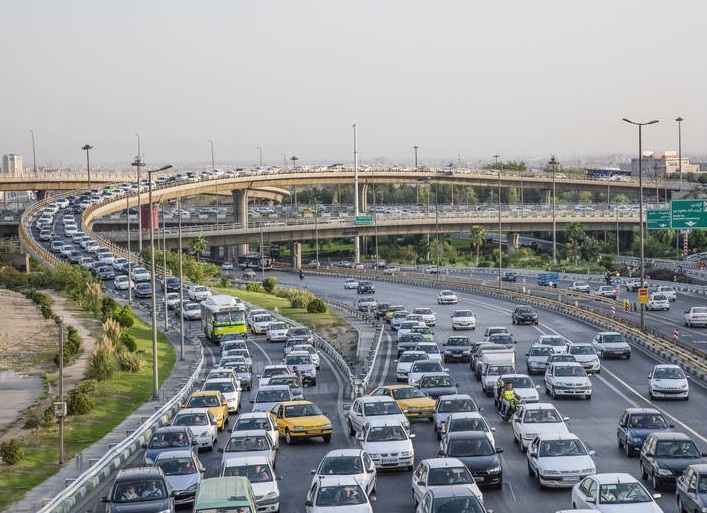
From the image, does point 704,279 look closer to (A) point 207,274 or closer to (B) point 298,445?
(A) point 207,274

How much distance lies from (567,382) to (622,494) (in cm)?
1841

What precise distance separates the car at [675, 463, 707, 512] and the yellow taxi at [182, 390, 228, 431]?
16143 millimetres

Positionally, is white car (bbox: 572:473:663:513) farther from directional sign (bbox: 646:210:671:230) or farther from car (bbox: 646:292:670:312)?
directional sign (bbox: 646:210:671:230)

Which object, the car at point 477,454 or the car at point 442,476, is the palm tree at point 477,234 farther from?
the car at point 442,476

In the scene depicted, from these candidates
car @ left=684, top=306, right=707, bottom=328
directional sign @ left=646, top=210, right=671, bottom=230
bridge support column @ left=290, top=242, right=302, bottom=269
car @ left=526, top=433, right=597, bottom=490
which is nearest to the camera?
car @ left=526, top=433, right=597, bottom=490

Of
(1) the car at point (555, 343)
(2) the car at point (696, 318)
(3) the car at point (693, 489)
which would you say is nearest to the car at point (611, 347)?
(1) the car at point (555, 343)

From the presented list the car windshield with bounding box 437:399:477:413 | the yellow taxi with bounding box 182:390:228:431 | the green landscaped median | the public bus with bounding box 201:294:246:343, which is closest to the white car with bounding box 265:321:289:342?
the public bus with bounding box 201:294:246:343

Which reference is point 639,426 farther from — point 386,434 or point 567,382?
point 567,382

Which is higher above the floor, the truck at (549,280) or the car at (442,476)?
the car at (442,476)

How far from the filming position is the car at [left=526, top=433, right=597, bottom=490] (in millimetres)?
25906

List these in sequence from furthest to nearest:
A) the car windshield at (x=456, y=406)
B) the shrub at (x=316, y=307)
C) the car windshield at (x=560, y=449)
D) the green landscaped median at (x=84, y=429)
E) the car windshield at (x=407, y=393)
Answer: the shrub at (x=316, y=307)
the car windshield at (x=407, y=393)
the car windshield at (x=456, y=406)
the green landscaped median at (x=84, y=429)
the car windshield at (x=560, y=449)

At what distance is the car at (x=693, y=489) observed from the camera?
22.1 m

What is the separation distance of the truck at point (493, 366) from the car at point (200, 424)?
11.7m

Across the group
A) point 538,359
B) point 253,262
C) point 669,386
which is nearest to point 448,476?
point 669,386
